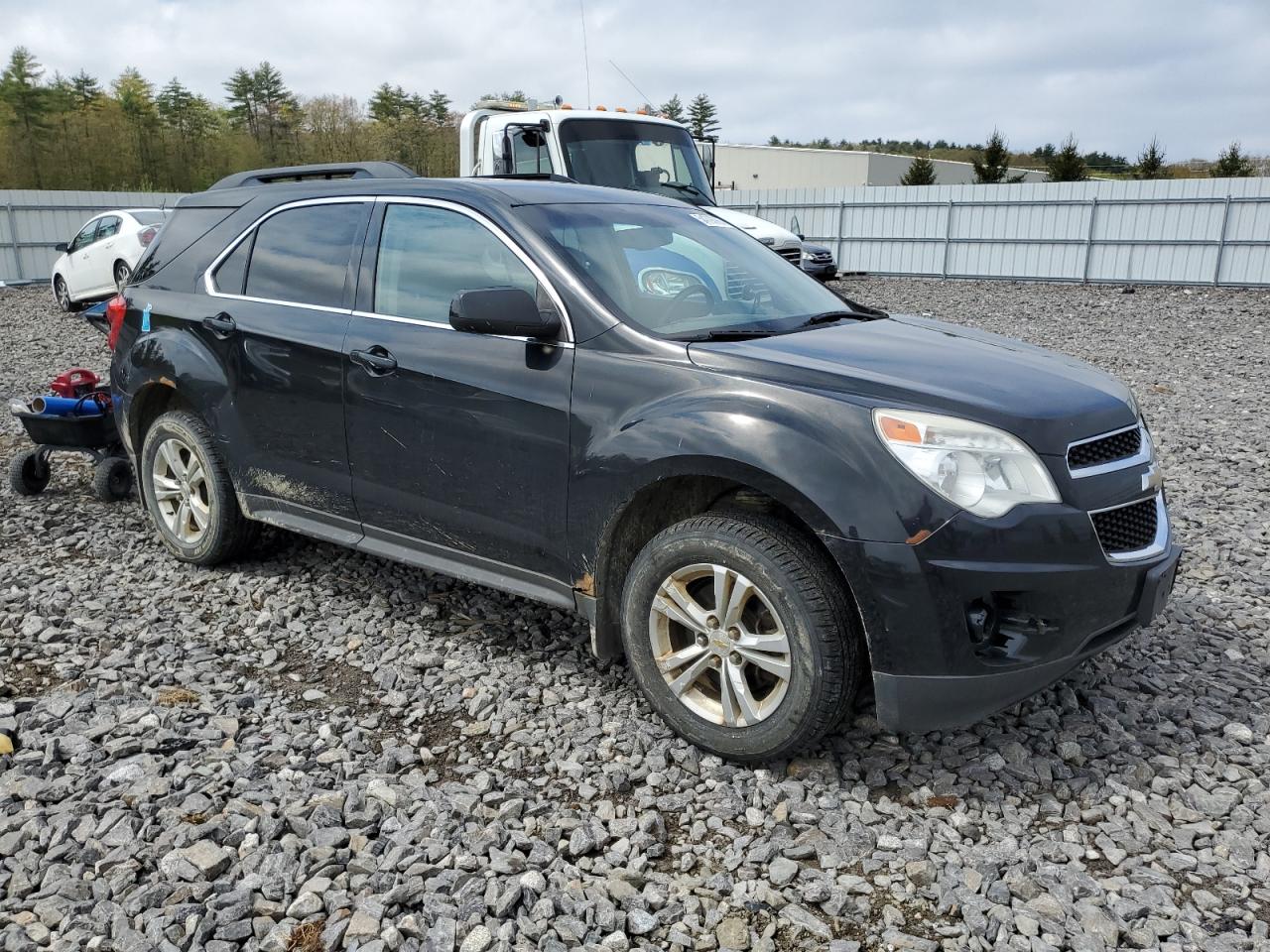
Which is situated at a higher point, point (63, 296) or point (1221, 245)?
point (1221, 245)

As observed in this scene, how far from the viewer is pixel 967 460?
9.63 ft

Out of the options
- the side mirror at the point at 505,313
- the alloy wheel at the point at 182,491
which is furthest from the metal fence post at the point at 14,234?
the side mirror at the point at 505,313

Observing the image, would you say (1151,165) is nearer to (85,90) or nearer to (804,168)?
(804,168)

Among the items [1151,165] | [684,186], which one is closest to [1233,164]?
[1151,165]

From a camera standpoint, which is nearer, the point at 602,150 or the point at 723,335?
the point at 723,335

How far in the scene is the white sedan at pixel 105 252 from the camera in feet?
55.7

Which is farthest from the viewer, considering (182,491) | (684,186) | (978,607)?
(684,186)

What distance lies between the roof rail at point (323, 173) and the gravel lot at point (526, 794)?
1.96m

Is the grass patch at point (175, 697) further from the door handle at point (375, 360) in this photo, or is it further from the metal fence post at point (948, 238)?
the metal fence post at point (948, 238)

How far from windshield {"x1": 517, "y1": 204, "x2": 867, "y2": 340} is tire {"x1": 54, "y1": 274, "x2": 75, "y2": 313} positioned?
17269mm

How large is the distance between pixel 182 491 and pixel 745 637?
3.28 m

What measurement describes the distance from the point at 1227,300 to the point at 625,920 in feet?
65.8

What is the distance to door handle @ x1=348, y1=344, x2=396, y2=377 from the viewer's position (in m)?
3.97

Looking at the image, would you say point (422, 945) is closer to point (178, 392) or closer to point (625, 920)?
point (625, 920)
